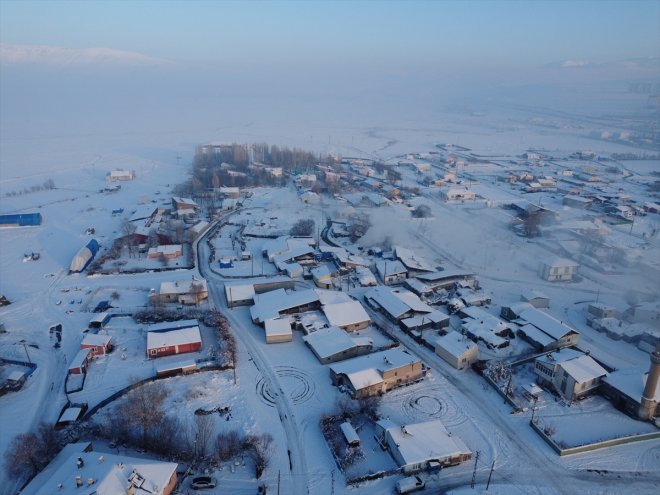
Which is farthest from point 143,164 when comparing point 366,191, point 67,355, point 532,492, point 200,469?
point 532,492

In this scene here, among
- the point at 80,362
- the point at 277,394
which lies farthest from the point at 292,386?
the point at 80,362

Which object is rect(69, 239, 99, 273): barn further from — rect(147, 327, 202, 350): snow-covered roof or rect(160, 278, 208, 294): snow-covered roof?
rect(147, 327, 202, 350): snow-covered roof

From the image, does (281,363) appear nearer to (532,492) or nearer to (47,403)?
(47,403)

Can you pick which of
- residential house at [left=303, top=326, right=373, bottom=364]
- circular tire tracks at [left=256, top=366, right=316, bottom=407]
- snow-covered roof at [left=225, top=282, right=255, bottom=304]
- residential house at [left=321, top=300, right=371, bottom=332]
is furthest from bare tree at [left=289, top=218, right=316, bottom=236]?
circular tire tracks at [left=256, top=366, right=316, bottom=407]

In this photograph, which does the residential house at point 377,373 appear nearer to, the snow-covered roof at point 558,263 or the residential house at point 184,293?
the residential house at point 184,293

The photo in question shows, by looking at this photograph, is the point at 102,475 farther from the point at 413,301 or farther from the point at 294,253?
the point at 294,253

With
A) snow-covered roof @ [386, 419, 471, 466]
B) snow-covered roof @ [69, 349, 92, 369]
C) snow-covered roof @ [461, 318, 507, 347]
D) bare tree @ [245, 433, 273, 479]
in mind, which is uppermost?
snow-covered roof @ [386, 419, 471, 466]
